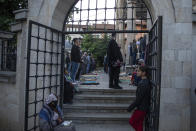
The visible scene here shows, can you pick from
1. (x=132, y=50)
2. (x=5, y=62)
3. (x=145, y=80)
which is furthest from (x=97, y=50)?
(x=145, y=80)

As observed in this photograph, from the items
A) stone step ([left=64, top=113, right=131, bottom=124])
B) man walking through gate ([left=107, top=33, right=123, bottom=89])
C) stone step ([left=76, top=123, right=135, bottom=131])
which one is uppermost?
man walking through gate ([left=107, top=33, right=123, bottom=89])

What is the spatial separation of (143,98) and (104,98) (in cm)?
270

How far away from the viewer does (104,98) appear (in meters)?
6.54

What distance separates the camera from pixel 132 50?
12.5 meters

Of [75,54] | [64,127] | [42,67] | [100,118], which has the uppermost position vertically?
[75,54]

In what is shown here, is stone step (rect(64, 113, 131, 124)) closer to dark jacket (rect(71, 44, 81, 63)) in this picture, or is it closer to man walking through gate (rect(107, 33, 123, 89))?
man walking through gate (rect(107, 33, 123, 89))

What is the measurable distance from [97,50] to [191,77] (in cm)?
2958

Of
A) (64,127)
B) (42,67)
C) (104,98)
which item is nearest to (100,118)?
(104,98)

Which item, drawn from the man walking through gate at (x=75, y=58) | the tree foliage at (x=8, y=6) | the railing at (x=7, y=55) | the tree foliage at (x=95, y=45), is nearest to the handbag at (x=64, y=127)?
the railing at (x=7, y=55)

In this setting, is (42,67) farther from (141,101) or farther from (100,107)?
(141,101)

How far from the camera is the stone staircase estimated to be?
18.8 ft

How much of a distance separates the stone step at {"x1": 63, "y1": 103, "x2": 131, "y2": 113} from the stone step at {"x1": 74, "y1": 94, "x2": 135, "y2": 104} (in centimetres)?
31

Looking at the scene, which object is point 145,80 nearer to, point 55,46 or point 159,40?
point 159,40

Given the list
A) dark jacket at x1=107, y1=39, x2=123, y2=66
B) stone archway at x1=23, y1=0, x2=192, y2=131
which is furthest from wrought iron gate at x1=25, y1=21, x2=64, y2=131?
stone archway at x1=23, y1=0, x2=192, y2=131
